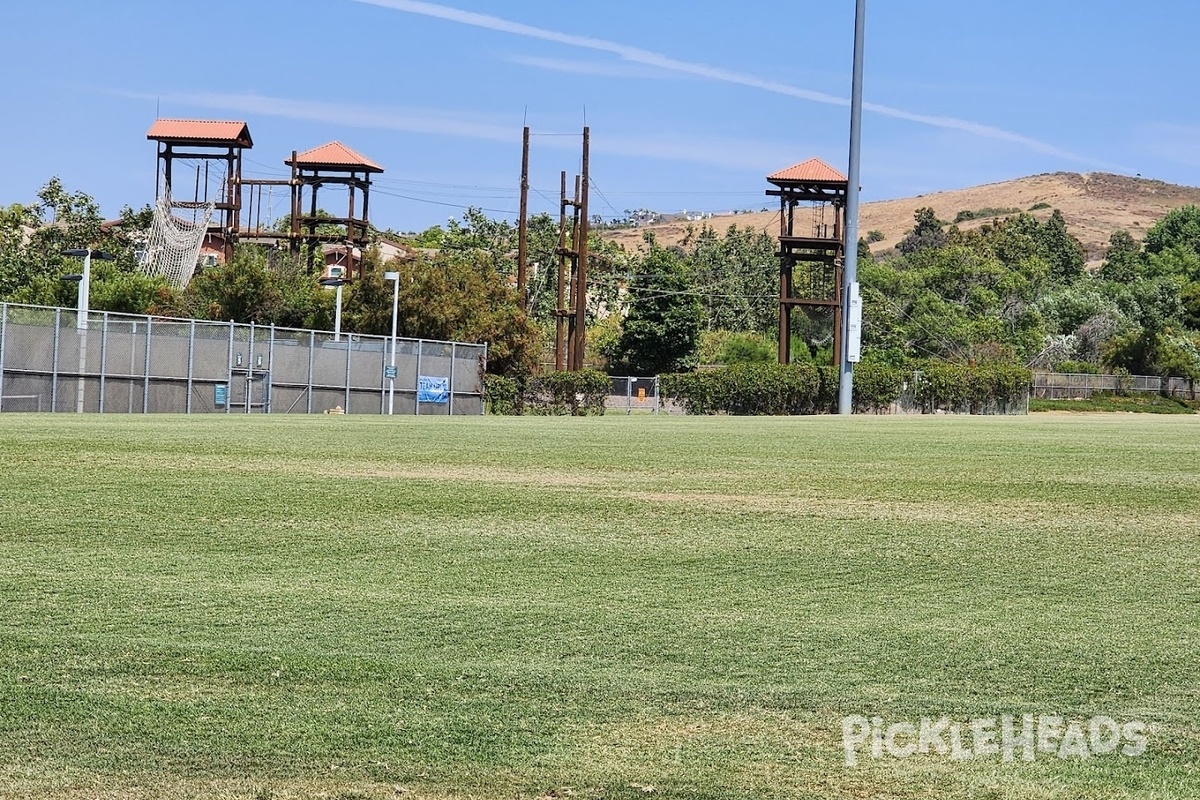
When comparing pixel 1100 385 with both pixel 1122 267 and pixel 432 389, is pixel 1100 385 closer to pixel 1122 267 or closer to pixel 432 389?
pixel 432 389

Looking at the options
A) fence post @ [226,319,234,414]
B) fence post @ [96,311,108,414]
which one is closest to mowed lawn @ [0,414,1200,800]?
fence post @ [96,311,108,414]

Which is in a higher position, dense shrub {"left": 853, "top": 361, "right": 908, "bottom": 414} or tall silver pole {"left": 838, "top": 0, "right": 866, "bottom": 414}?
tall silver pole {"left": 838, "top": 0, "right": 866, "bottom": 414}

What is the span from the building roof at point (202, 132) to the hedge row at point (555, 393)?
97.5 ft

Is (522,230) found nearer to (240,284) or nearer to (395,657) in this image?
(240,284)

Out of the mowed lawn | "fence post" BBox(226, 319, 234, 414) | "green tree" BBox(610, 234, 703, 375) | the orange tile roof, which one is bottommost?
the mowed lawn

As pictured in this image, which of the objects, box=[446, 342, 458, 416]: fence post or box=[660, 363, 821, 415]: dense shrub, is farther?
box=[660, 363, 821, 415]: dense shrub

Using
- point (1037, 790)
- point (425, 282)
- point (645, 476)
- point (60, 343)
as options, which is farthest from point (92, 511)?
point (425, 282)

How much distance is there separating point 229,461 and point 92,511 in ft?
15.1

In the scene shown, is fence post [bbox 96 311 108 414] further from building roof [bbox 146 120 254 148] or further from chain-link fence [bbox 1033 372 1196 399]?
chain-link fence [bbox 1033 372 1196 399]

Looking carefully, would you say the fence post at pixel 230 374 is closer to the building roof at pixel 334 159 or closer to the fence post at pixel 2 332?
the fence post at pixel 2 332

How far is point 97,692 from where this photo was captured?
474cm

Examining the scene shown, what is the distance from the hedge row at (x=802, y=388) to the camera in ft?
170

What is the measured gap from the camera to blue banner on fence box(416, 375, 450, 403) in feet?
151

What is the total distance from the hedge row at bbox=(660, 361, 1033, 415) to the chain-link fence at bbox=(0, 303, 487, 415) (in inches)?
324
